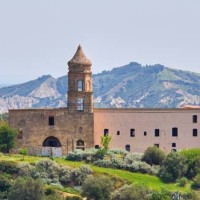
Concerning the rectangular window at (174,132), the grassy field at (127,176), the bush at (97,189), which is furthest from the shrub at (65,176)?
the rectangular window at (174,132)

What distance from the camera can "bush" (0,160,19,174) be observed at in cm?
8844

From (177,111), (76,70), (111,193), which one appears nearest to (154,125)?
(177,111)

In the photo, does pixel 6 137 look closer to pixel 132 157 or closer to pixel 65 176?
pixel 65 176

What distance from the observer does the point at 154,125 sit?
98.2m

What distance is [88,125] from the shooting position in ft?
319

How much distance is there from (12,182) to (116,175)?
8.95m

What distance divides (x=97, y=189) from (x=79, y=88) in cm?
1674

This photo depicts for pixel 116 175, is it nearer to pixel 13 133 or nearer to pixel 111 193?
pixel 111 193

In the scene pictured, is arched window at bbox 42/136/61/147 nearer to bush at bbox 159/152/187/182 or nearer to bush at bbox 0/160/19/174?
bush at bbox 0/160/19/174

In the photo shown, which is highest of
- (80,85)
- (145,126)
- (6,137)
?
(80,85)

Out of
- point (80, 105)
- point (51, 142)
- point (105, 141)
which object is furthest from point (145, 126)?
point (51, 142)

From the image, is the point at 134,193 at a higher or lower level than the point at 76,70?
lower

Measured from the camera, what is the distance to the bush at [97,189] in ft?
274

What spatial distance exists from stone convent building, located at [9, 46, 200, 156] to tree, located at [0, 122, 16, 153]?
154cm
